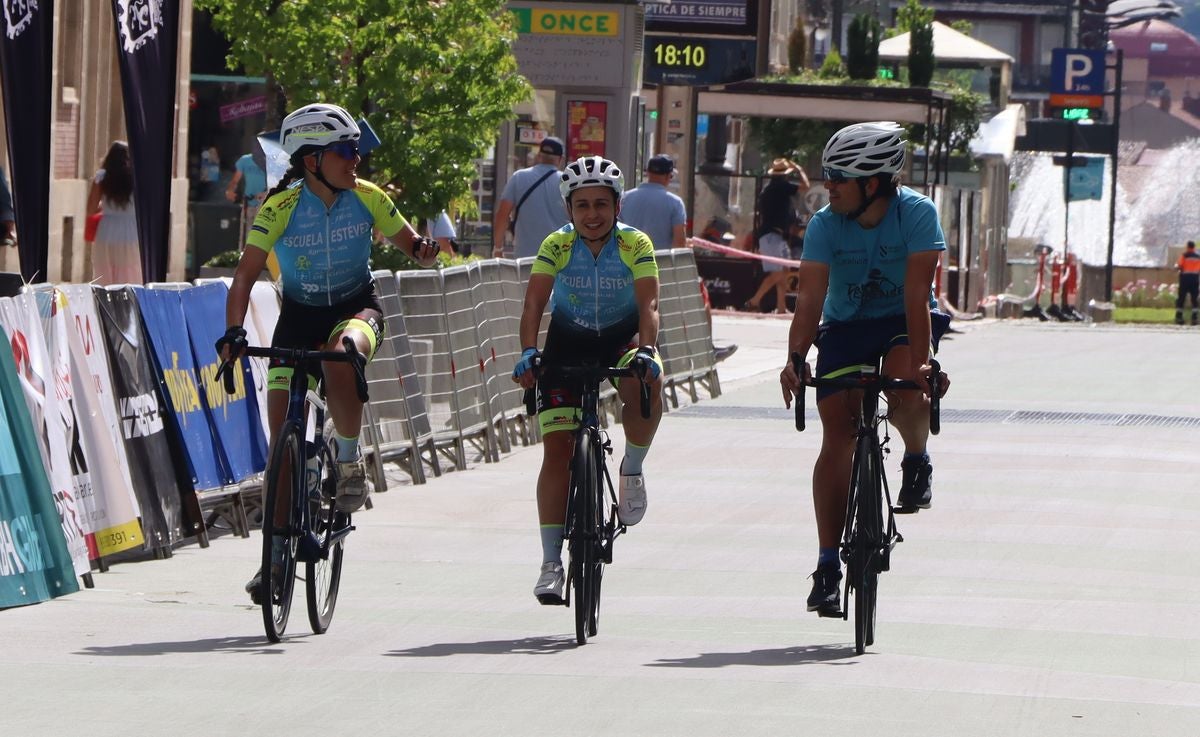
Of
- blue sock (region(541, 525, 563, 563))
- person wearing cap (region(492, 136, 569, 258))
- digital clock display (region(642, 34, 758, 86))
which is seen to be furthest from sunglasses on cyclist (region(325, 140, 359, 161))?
digital clock display (region(642, 34, 758, 86))

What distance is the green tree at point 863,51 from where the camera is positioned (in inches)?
1508

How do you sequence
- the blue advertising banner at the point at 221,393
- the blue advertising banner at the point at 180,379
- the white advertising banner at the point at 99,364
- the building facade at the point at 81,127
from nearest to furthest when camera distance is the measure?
1. the white advertising banner at the point at 99,364
2. the blue advertising banner at the point at 180,379
3. the blue advertising banner at the point at 221,393
4. the building facade at the point at 81,127

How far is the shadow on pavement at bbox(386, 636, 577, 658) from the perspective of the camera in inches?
329

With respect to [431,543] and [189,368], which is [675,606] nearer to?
[431,543]

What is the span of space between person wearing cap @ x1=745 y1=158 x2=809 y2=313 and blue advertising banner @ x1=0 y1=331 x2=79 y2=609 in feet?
79.0

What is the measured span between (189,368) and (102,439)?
1.03 meters

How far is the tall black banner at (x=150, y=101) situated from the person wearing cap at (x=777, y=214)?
18.6 metres

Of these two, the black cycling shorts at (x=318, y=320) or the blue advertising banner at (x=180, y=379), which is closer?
the black cycling shorts at (x=318, y=320)

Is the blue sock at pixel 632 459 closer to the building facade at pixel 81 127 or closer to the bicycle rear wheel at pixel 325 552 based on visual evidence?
the bicycle rear wheel at pixel 325 552

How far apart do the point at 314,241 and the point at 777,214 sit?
83.5ft

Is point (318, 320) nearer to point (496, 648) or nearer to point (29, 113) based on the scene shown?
point (496, 648)

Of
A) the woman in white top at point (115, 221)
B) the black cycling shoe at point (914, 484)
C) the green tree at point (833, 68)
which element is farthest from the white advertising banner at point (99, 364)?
the green tree at point (833, 68)

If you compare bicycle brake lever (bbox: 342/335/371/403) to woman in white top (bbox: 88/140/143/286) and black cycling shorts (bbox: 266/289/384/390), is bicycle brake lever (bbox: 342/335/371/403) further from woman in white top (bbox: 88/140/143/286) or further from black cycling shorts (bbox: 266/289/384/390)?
woman in white top (bbox: 88/140/143/286)

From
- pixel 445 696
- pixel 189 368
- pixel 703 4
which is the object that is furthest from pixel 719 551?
pixel 703 4
